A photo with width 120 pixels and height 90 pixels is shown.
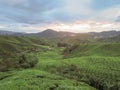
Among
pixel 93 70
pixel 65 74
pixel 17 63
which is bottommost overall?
pixel 65 74

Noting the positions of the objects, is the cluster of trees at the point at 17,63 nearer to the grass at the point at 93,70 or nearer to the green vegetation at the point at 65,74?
the green vegetation at the point at 65,74

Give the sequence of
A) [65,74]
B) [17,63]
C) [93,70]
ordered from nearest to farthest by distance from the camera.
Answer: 1. [65,74]
2. [93,70]
3. [17,63]

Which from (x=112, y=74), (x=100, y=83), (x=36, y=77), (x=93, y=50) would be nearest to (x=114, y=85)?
(x=100, y=83)

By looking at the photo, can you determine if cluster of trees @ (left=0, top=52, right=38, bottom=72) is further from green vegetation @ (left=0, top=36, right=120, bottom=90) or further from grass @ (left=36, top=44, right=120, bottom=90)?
grass @ (left=36, top=44, right=120, bottom=90)

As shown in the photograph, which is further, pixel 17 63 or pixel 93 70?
pixel 17 63

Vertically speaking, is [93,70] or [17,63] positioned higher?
[93,70]

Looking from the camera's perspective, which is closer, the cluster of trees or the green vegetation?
the green vegetation

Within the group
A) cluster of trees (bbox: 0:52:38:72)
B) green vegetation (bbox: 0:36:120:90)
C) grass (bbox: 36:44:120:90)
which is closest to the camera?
green vegetation (bbox: 0:36:120:90)

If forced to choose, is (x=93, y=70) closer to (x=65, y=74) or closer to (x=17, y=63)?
(x=65, y=74)

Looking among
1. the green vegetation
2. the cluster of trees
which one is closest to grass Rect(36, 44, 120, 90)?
the green vegetation

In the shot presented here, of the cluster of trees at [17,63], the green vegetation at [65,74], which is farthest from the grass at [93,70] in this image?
the cluster of trees at [17,63]

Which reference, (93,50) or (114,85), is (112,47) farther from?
(114,85)

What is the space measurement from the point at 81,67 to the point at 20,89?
136 feet

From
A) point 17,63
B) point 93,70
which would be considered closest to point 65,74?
point 93,70
